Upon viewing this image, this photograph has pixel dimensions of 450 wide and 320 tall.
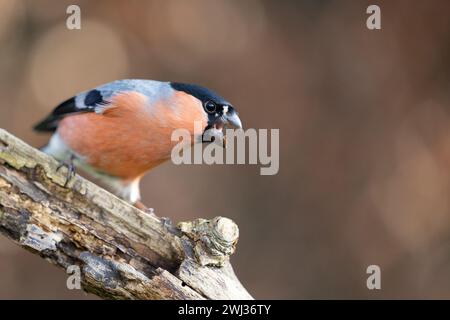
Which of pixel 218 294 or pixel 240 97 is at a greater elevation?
pixel 240 97

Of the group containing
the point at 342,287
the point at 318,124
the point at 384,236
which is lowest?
the point at 342,287

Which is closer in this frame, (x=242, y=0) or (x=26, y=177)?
(x=26, y=177)

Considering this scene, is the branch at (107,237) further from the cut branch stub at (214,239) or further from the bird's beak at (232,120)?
the bird's beak at (232,120)

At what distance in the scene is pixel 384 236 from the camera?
623cm

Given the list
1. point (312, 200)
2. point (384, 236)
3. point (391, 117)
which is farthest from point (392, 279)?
point (391, 117)

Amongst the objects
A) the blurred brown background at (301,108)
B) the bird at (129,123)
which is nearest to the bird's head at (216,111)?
the bird at (129,123)

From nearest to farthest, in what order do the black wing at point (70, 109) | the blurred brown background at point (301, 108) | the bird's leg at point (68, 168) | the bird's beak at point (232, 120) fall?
1. the bird's leg at point (68, 168)
2. the bird's beak at point (232, 120)
3. the black wing at point (70, 109)
4. the blurred brown background at point (301, 108)

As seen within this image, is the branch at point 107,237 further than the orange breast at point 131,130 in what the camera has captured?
No

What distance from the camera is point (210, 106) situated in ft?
12.3

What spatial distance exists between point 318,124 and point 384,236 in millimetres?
1299

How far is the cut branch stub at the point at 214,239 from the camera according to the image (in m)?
3.06

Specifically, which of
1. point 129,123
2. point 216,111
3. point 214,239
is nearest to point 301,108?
point 216,111

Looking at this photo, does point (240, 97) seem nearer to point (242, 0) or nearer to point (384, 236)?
point (242, 0)

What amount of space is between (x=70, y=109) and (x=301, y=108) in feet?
9.52
